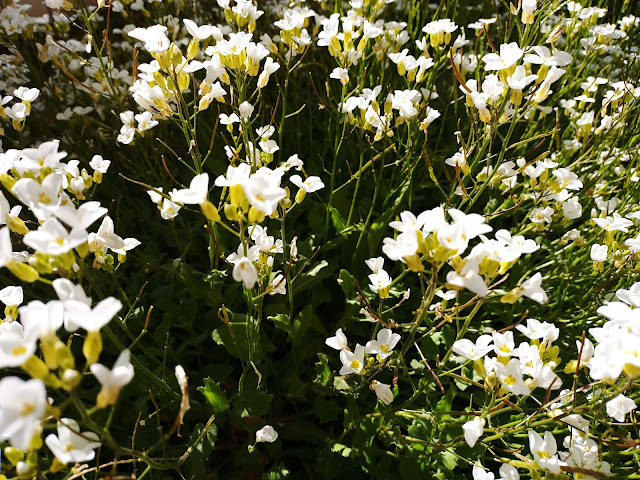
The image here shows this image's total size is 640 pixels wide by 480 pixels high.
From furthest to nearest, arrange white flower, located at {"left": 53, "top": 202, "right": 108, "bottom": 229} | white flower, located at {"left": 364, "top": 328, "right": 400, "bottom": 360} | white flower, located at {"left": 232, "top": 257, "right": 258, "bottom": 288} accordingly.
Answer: white flower, located at {"left": 364, "top": 328, "right": 400, "bottom": 360} → white flower, located at {"left": 232, "top": 257, "right": 258, "bottom": 288} → white flower, located at {"left": 53, "top": 202, "right": 108, "bottom": 229}

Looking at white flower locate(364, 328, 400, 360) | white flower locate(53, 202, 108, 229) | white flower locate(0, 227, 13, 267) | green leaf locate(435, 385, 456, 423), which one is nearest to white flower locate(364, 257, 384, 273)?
white flower locate(364, 328, 400, 360)

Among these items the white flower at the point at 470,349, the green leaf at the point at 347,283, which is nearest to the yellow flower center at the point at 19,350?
the white flower at the point at 470,349

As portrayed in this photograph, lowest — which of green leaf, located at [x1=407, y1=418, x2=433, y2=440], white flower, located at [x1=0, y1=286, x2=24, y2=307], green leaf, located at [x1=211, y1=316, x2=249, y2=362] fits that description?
green leaf, located at [x1=407, y1=418, x2=433, y2=440]

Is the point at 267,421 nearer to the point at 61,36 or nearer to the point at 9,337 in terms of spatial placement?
the point at 9,337

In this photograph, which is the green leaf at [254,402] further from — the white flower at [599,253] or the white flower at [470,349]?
the white flower at [599,253]

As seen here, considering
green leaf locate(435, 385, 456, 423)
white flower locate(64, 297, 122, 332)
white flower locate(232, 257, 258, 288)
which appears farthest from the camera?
green leaf locate(435, 385, 456, 423)

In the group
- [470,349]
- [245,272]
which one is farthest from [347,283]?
[245,272]

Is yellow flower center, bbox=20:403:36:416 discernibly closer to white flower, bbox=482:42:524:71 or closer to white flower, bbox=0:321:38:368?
white flower, bbox=0:321:38:368

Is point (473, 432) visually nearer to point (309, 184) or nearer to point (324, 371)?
point (324, 371)
